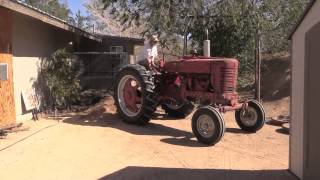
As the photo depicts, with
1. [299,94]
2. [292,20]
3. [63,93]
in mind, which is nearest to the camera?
[299,94]

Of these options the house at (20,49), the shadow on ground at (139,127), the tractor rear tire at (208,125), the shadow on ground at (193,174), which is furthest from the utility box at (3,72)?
the shadow on ground at (193,174)

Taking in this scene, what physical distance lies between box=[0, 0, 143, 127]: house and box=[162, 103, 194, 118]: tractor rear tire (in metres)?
3.58

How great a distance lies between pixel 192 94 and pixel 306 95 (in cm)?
488

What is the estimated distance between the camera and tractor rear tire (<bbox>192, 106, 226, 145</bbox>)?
1049 cm

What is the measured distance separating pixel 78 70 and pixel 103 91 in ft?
5.83

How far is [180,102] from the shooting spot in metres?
13.2

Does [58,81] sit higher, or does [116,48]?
[116,48]

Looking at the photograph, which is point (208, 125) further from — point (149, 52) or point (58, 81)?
point (58, 81)

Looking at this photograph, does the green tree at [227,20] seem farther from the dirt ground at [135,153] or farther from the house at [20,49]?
the dirt ground at [135,153]

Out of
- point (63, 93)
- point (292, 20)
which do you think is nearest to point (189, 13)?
point (292, 20)

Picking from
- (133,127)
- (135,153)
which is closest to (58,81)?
(133,127)

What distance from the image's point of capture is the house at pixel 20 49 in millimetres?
11852

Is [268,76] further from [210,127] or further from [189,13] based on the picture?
[210,127]

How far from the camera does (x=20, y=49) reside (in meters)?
13.3
